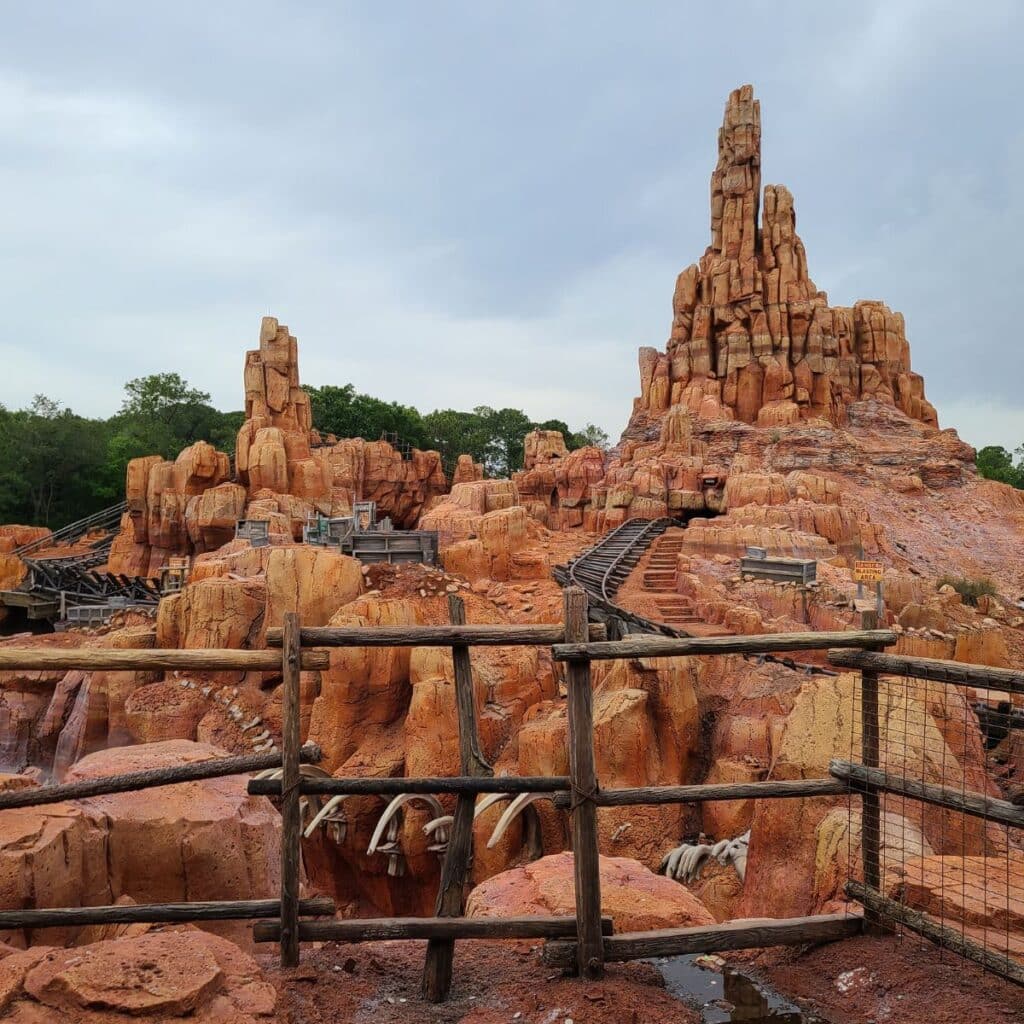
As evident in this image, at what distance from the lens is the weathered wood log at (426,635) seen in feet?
11.8

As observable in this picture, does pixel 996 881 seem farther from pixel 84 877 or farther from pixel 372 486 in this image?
pixel 372 486

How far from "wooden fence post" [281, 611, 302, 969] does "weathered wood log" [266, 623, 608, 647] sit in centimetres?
10

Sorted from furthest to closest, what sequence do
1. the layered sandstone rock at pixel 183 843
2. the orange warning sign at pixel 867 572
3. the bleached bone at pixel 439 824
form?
the orange warning sign at pixel 867 572, the bleached bone at pixel 439 824, the layered sandstone rock at pixel 183 843

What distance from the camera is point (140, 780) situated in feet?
12.0

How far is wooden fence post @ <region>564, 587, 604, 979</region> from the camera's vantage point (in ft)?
11.3

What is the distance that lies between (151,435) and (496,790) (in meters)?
48.7

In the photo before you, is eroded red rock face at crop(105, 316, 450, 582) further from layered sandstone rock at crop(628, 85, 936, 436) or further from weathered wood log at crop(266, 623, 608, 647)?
weathered wood log at crop(266, 623, 608, 647)

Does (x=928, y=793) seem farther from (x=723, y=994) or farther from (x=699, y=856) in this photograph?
(x=699, y=856)

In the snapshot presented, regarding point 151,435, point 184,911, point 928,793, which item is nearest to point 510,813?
point 184,911

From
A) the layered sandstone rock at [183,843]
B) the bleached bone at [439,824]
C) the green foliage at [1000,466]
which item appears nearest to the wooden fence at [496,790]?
the layered sandstone rock at [183,843]

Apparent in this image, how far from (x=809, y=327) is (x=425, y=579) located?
104ft

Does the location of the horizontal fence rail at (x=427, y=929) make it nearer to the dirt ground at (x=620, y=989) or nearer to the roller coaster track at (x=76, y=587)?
the dirt ground at (x=620, y=989)

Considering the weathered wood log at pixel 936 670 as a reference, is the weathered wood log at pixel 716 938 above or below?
below

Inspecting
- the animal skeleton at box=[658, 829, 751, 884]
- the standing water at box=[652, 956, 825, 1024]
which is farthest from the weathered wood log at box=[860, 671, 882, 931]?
the animal skeleton at box=[658, 829, 751, 884]
